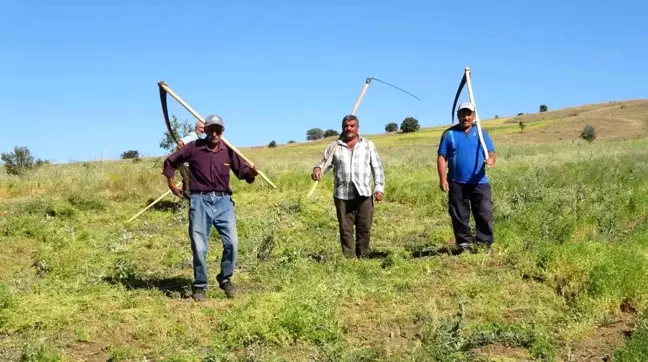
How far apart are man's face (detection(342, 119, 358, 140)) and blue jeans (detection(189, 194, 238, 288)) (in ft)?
5.91

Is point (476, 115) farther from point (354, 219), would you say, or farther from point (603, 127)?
point (603, 127)

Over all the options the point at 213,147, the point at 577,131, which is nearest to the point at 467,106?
the point at 213,147

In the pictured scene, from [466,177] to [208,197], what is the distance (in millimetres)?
2890

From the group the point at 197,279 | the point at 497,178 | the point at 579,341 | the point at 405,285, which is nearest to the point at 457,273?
the point at 405,285

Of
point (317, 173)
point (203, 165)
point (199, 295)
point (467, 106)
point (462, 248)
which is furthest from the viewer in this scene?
point (317, 173)

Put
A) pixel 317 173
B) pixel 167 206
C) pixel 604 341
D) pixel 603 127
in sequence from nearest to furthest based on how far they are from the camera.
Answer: pixel 604 341 < pixel 317 173 < pixel 167 206 < pixel 603 127

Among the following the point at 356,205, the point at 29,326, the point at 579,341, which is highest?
the point at 356,205

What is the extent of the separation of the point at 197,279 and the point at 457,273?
8.35 feet

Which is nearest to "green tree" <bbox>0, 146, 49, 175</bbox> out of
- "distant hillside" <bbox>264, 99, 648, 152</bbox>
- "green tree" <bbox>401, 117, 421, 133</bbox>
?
"distant hillside" <bbox>264, 99, 648, 152</bbox>

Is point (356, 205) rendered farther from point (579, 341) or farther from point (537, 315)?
point (579, 341)

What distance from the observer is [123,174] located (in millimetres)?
15250

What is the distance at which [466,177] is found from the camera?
6.82m

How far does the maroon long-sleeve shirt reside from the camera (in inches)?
229

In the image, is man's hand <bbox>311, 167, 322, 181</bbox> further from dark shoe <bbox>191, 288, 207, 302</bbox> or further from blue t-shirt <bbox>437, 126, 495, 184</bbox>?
dark shoe <bbox>191, 288, 207, 302</bbox>
